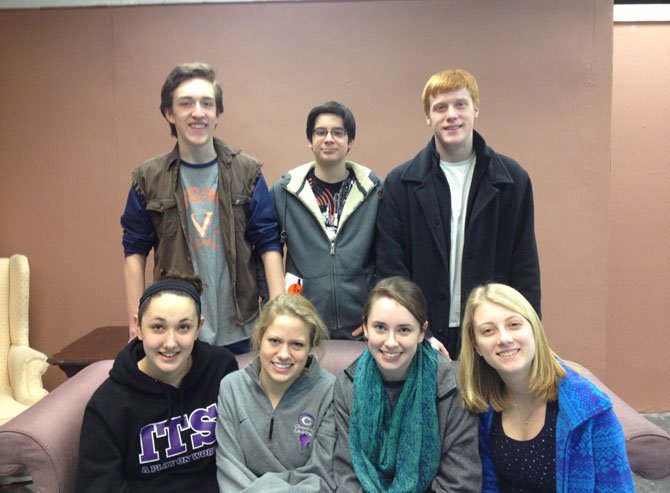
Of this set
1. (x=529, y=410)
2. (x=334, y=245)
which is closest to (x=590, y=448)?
(x=529, y=410)

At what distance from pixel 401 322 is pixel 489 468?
0.48 metres

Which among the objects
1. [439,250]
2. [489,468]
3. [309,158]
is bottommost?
[489,468]

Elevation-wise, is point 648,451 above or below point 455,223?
below

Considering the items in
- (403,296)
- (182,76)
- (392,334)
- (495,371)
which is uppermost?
(182,76)

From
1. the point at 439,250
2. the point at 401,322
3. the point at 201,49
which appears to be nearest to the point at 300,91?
the point at 201,49

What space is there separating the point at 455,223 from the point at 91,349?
1.77m

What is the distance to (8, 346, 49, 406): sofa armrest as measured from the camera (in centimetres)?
280

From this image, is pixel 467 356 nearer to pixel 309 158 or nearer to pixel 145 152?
pixel 309 158

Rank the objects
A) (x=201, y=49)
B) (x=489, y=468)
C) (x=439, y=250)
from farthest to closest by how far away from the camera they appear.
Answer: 1. (x=201, y=49)
2. (x=439, y=250)
3. (x=489, y=468)

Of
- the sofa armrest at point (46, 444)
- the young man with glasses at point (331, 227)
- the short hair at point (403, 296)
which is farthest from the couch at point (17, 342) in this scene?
the short hair at point (403, 296)

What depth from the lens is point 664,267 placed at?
11.4ft

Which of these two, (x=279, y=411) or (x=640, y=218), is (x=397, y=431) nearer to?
(x=279, y=411)

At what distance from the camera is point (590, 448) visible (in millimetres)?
1499

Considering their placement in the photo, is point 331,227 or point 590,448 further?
point 331,227
